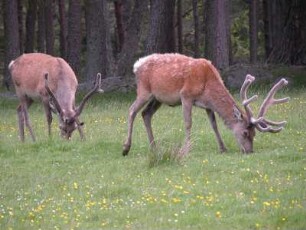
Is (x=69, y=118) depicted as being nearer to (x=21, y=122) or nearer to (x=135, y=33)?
(x=21, y=122)

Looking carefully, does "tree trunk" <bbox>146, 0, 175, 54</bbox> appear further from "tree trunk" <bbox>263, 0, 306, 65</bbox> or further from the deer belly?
the deer belly

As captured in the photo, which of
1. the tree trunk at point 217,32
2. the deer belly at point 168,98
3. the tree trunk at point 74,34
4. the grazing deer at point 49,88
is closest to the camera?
the deer belly at point 168,98

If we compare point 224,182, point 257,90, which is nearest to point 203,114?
point 257,90

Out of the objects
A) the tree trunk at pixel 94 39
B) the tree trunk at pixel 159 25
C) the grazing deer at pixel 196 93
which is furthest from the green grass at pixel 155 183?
the tree trunk at pixel 94 39

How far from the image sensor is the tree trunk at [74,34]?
28.0 meters

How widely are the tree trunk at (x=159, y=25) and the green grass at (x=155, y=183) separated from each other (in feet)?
29.8

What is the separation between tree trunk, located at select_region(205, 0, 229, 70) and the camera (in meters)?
24.7

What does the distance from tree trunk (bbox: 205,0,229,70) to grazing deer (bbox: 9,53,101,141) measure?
355 inches

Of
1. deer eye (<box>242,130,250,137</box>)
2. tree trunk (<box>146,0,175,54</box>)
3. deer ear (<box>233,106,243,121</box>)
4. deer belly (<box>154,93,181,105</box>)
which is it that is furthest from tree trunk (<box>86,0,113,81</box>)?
deer eye (<box>242,130,250,137</box>)

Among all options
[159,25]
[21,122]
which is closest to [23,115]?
[21,122]

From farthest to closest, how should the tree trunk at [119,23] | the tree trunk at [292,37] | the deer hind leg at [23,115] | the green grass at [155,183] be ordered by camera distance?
the tree trunk at [119,23] → the tree trunk at [292,37] → the deer hind leg at [23,115] → the green grass at [155,183]

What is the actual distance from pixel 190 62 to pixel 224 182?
134 inches

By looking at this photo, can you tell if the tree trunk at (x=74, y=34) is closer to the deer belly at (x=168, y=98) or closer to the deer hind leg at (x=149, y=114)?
the deer hind leg at (x=149, y=114)

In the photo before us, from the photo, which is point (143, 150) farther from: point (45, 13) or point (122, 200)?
point (45, 13)
